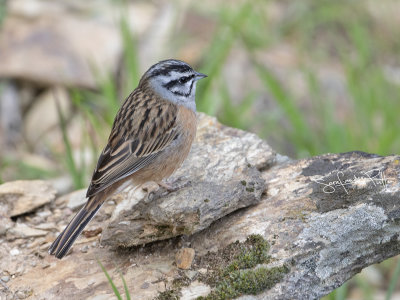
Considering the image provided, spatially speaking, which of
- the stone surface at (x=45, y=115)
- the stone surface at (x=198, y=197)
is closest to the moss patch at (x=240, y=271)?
the stone surface at (x=198, y=197)

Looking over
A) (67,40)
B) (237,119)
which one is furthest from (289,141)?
(67,40)

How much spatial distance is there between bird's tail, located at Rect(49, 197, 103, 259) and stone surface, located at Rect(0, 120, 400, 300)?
0.21 metres

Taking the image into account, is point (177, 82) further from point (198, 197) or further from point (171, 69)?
point (198, 197)

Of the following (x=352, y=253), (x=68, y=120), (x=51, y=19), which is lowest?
(x=68, y=120)

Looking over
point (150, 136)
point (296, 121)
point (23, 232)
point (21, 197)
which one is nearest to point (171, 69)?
point (150, 136)

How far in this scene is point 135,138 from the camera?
18.4 feet

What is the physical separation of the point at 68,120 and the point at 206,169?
472cm

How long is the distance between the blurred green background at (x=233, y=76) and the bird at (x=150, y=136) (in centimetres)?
129

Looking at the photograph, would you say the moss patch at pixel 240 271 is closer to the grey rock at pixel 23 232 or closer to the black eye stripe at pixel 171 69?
the grey rock at pixel 23 232

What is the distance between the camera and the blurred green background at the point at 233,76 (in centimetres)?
817

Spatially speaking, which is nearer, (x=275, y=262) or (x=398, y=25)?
(x=275, y=262)

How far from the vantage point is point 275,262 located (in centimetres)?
459

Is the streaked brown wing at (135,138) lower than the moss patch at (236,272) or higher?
higher

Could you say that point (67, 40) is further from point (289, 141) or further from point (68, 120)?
point (289, 141)
